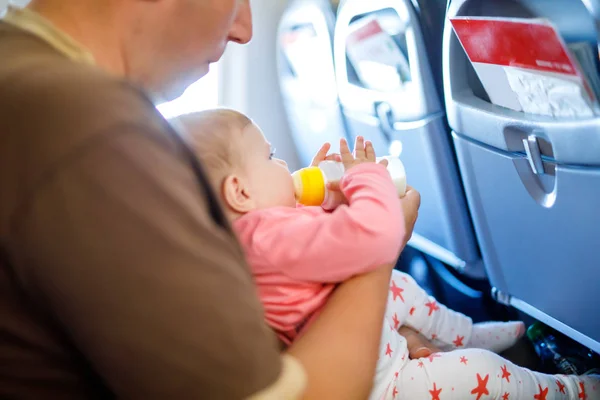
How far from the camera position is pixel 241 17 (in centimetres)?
77

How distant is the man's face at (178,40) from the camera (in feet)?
2.05

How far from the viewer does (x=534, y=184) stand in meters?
1.06

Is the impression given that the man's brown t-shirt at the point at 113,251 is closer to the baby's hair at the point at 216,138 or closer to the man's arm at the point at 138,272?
the man's arm at the point at 138,272

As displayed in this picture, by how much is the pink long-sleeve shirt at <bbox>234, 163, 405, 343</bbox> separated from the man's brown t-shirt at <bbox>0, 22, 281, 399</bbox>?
0.35m

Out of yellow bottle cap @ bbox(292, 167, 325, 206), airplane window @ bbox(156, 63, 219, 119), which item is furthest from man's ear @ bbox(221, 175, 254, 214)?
airplane window @ bbox(156, 63, 219, 119)

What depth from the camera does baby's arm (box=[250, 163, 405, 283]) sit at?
0.81 meters

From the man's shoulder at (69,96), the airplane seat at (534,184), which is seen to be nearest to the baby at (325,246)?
the airplane seat at (534,184)

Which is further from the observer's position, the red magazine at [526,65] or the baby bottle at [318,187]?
the baby bottle at [318,187]

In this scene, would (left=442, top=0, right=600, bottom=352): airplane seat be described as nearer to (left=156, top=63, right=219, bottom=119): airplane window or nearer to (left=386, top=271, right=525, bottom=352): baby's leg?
(left=386, top=271, right=525, bottom=352): baby's leg

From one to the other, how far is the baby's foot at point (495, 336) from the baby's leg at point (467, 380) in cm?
22

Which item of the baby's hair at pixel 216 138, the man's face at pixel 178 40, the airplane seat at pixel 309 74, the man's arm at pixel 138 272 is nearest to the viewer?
the man's arm at pixel 138 272

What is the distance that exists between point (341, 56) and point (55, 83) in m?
1.16

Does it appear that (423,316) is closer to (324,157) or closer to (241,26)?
(324,157)

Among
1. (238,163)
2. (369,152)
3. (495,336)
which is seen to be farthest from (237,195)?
(495,336)
